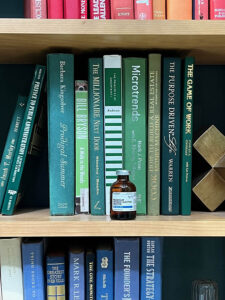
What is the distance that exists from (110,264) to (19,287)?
19 centimetres

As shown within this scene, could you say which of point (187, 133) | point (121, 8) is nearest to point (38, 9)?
point (121, 8)

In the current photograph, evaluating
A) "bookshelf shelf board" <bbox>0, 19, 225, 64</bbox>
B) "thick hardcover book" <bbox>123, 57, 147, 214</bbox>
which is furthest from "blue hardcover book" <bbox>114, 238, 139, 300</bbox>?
"bookshelf shelf board" <bbox>0, 19, 225, 64</bbox>

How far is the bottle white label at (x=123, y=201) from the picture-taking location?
0.79m

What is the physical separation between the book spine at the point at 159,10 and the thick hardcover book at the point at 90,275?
1.60 ft

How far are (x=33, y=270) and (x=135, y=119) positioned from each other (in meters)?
0.36

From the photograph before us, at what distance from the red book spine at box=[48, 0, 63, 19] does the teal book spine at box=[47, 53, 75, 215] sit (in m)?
0.07

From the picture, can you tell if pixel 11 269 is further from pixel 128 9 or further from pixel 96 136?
pixel 128 9

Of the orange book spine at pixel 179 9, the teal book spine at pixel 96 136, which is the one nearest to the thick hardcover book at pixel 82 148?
the teal book spine at pixel 96 136

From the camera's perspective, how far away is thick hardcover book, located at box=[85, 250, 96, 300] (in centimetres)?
83

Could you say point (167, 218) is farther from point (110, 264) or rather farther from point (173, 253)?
point (173, 253)

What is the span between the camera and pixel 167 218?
81cm

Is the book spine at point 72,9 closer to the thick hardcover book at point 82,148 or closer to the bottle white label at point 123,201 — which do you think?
the thick hardcover book at point 82,148

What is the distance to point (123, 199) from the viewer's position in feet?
2.58

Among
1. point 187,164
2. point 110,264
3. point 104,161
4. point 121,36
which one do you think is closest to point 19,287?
point 110,264
